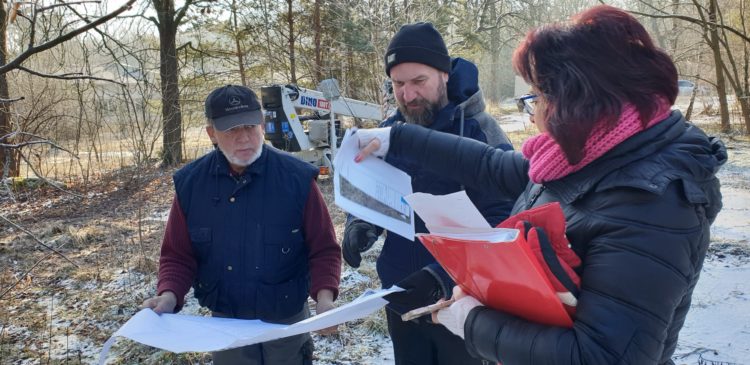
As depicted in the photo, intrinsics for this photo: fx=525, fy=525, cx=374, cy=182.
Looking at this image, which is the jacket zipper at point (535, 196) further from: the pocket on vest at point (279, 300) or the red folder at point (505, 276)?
the pocket on vest at point (279, 300)

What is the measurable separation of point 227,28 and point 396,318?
1368 cm

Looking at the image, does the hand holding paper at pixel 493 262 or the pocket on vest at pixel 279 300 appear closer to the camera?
the hand holding paper at pixel 493 262

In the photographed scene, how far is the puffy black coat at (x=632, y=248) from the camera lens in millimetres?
1019

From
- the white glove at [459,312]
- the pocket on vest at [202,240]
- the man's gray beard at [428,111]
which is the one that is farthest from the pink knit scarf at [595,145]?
the pocket on vest at [202,240]

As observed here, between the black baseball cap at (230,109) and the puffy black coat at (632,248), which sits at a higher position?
the black baseball cap at (230,109)

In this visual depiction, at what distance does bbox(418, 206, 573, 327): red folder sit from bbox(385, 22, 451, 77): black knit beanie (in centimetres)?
109

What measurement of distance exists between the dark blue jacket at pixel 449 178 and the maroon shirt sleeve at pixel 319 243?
0.71 feet

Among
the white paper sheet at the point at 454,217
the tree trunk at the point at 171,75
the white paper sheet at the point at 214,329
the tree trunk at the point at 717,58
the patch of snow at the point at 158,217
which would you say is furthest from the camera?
the tree trunk at the point at 717,58

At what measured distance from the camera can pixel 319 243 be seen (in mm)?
2273

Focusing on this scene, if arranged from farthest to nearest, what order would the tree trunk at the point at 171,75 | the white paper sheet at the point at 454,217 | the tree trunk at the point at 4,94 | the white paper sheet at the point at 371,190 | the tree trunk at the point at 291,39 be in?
the tree trunk at the point at 291,39 < the tree trunk at the point at 171,75 < the tree trunk at the point at 4,94 < the white paper sheet at the point at 371,190 < the white paper sheet at the point at 454,217

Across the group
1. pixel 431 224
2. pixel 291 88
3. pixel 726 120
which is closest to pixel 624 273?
pixel 431 224

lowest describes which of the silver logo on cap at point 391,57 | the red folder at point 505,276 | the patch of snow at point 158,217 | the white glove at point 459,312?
the patch of snow at point 158,217

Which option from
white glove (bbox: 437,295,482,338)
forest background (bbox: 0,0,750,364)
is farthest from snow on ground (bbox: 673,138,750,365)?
white glove (bbox: 437,295,482,338)

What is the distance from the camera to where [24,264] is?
5703mm
